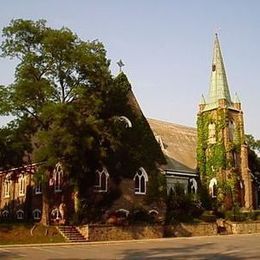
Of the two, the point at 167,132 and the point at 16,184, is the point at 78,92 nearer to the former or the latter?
the point at 16,184

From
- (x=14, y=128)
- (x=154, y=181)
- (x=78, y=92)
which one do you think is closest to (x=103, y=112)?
(x=78, y=92)

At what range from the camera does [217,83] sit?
178 ft

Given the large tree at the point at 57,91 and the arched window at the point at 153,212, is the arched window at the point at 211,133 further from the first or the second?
the large tree at the point at 57,91

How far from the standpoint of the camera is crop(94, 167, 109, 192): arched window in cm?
3916

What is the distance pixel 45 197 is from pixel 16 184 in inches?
555

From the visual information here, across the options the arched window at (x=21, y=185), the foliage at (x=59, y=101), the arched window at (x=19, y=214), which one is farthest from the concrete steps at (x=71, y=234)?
the arched window at (x=21, y=185)

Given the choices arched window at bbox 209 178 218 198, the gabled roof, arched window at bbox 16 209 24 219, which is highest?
the gabled roof

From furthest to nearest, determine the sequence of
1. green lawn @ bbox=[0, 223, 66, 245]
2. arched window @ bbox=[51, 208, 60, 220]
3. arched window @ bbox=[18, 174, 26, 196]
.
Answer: arched window @ bbox=[18, 174, 26, 196] → arched window @ bbox=[51, 208, 60, 220] → green lawn @ bbox=[0, 223, 66, 245]

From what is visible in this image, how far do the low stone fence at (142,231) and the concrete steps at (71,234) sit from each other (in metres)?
0.34

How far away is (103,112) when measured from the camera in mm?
34844

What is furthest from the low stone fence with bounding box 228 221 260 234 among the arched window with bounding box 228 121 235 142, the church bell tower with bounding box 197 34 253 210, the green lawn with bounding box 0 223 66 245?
the green lawn with bounding box 0 223 66 245

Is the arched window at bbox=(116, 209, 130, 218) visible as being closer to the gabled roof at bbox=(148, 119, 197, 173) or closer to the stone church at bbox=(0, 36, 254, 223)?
the stone church at bbox=(0, 36, 254, 223)

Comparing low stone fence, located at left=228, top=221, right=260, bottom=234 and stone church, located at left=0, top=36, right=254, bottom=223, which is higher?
stone church, located at left=0, top=36, right=254, bottom=223

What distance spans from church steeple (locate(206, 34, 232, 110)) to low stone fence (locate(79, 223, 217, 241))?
1753 cm
